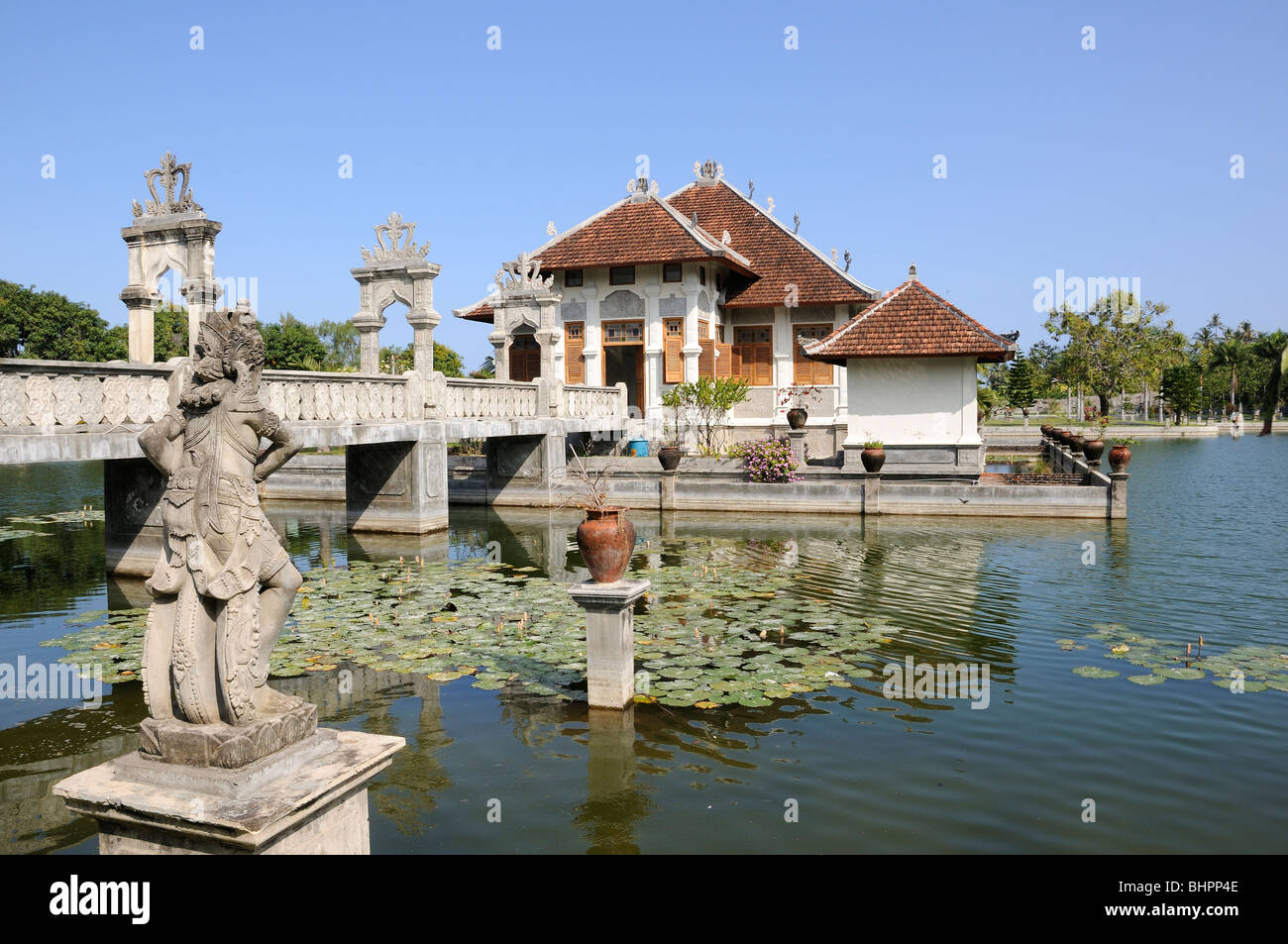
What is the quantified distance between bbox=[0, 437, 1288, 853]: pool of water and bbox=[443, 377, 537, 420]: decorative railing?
8158mm

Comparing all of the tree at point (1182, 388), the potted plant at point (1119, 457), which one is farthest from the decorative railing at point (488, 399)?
the tree at point (1182, 388)

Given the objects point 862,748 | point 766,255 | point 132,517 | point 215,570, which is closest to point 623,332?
point 766,255

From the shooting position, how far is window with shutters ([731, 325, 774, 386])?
31.3m

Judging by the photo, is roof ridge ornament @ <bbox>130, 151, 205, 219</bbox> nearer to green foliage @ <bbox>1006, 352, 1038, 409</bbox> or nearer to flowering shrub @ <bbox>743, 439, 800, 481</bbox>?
flowering shrub @ <bbox>743, 439, 800, 481</bbox>

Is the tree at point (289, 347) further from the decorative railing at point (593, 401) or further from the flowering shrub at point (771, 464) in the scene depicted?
the flowering shrub at point (771, 464)

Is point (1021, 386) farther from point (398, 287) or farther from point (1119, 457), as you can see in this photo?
point (398, 287)

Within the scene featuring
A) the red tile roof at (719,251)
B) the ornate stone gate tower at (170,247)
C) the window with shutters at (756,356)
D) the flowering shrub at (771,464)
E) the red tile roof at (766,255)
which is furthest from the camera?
the window with shutters at (756,356)

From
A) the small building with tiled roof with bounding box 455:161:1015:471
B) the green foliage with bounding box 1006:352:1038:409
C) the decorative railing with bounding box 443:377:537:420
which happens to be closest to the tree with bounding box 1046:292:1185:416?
the green foliage with bounding box 1006:352:1038:409

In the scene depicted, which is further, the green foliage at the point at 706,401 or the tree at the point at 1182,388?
the tree at the point at 1182,388

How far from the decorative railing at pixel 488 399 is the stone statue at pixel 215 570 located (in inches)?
585

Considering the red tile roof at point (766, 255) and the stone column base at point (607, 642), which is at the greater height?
the red tile roof at point (766, 255)

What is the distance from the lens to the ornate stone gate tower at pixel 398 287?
1909cm

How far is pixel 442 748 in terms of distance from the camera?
23.4 ft
